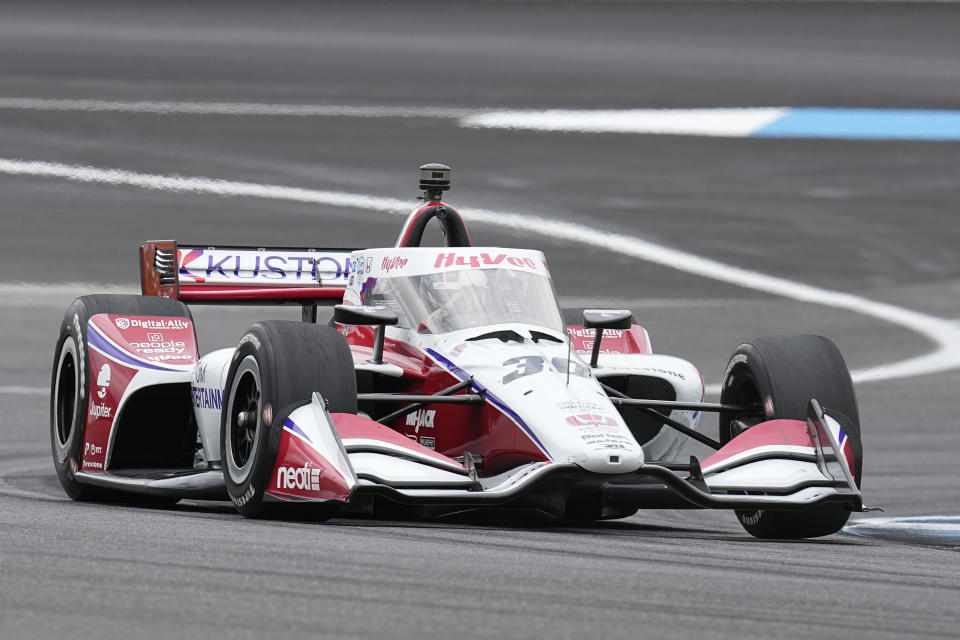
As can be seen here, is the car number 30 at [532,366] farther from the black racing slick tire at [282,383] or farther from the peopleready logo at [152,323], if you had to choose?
the peopleready logo at [152,323]

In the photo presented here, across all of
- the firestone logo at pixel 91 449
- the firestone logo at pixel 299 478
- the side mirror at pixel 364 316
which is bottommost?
the firestone logo at pixel 91 449

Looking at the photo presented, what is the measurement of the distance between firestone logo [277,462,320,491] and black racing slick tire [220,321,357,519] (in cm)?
10

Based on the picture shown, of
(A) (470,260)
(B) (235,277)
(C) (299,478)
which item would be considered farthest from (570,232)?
(C) (299,478)

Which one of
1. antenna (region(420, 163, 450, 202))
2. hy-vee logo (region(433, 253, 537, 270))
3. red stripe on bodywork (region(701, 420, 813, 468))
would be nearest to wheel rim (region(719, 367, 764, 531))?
red stripe on bodywork (region(701, 420, 813, 468))

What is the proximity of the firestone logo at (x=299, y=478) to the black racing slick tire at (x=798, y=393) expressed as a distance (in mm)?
2395

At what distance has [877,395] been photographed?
16109 millimetres

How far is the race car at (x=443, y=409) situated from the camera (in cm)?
766

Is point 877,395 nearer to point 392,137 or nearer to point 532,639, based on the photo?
point 392,137

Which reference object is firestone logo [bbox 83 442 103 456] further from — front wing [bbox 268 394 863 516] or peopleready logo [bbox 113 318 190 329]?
front wing [bbox 268 394 863 516]

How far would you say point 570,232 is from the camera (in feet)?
66.9

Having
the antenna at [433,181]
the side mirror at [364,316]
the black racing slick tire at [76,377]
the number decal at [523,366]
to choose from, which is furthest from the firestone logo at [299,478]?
the antenna at [433,181]

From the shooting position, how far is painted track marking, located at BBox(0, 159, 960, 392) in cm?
1897

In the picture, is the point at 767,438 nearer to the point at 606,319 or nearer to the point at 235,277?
the point at 606,319

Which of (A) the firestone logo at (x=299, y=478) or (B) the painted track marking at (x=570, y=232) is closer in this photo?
(A) the firestone logo at (x=299, y=478)
